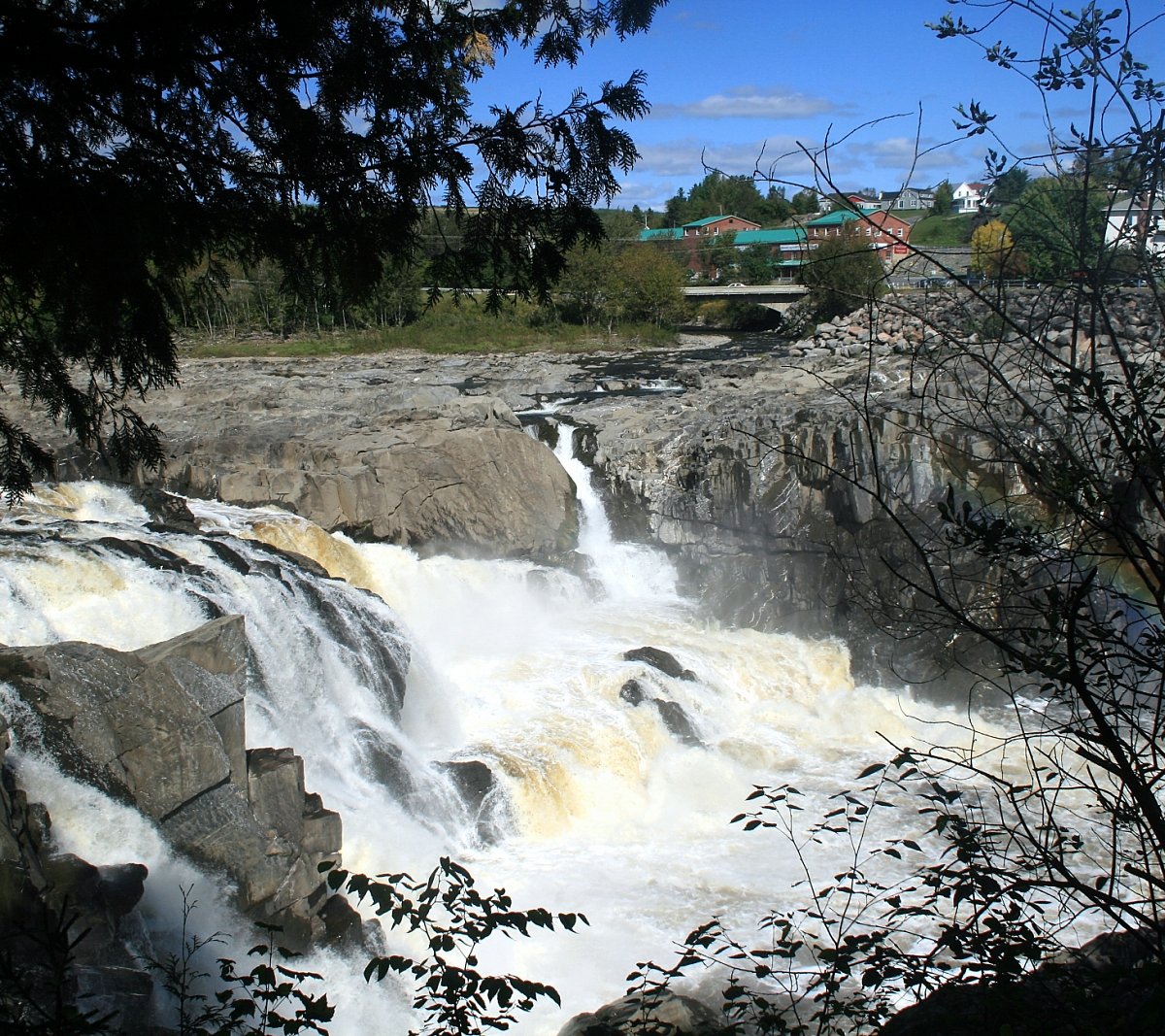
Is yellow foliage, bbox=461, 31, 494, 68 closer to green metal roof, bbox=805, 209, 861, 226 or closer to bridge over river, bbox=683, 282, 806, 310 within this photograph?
green metal roof, bbox=805, 209, 861, 226

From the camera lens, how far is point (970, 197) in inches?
114

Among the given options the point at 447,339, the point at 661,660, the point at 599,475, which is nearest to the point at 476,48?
the point at 661,660

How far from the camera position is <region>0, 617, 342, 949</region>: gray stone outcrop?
5992 millimetres

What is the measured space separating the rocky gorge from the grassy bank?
216 inches

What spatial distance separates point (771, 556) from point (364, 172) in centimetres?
974

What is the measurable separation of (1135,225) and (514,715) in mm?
7881

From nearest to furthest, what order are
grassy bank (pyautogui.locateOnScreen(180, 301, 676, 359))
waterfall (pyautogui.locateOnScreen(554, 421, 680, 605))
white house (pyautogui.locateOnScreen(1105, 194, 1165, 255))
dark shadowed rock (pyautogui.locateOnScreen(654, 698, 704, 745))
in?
white house (pyautogui.locateOnScreen(1105, 194, 1165, 255)), dark shadowed rock (pyautogui.locateOnScreen(654, 698, 704, 745)), waterfall (pyautogui.locateOnScreen(554, 421, 680, 605)), grassy bank (pyautogui.locateOnScreen(180, 301, 676, 359))

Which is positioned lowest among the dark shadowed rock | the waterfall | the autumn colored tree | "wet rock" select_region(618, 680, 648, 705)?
the dark shadowed rock

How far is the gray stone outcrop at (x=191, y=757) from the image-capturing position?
5.99 metres

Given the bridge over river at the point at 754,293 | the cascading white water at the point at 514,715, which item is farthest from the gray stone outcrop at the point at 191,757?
the bridge over river at the point at 754,293

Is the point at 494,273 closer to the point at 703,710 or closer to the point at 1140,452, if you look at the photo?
the point at 1140,452

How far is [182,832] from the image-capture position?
6.23m

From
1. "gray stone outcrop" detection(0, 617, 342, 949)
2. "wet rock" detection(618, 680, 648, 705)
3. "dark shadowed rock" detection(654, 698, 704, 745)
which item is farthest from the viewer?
"wet rock" detection(618, 680, 648, 705)

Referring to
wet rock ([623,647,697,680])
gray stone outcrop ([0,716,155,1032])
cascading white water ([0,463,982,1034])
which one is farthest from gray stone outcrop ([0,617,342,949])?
wet rock ([623,647,697,680])
